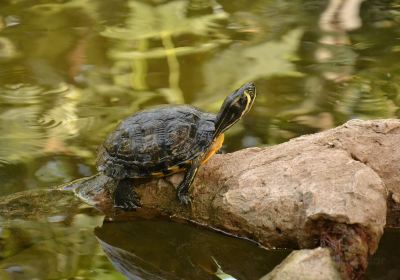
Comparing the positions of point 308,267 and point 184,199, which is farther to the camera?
point 184,199

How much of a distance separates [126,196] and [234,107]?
687 mm

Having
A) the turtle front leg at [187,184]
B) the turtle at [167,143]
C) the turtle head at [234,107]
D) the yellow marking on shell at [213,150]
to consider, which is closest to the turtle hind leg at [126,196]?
the turtle at [167,143]

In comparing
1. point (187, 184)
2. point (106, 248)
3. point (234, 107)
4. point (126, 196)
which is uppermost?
point (234, 107)

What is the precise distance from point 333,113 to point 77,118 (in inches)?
66.1

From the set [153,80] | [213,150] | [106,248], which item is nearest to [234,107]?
[213,150]

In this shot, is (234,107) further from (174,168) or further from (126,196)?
(126,196)

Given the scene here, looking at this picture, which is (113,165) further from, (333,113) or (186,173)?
(333,113)

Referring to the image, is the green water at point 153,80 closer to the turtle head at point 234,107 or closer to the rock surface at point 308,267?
the rock surface at point 308,267

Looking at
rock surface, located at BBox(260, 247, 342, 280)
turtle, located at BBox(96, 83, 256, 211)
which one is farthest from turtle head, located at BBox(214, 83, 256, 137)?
rock surface, located at BBox(260, 247, 342, 280)

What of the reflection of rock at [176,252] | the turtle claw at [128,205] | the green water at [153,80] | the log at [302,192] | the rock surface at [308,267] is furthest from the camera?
the turtle claw at [128,205]

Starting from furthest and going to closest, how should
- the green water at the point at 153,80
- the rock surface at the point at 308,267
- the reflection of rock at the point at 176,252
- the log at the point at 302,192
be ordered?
the green water at the point at 153,80
the reflection of rock at the point at 176,252
the log at the point at 302,192
the rock surface at the point at 308,267

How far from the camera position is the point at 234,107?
10.9 feet

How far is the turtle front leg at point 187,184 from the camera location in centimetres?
326

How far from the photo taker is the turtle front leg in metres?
3.26
